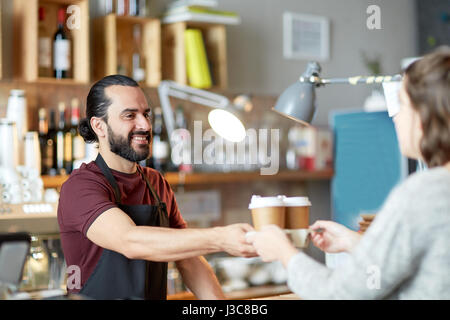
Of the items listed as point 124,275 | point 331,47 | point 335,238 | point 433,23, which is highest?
point 433,23

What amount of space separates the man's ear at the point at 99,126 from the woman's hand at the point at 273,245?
2.65 feet

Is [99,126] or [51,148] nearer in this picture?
[99,126]

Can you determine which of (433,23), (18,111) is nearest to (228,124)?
(18,111)

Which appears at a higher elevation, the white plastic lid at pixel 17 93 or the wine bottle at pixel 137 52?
the wine bottle at pixel 137 52

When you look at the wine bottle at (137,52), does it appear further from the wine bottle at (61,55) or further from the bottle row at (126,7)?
the wine bottle at (61,55)

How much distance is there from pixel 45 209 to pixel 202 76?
1253 mm

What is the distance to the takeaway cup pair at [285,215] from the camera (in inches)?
65.8

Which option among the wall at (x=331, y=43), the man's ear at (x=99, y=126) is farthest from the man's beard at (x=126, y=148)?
the wall at (x=331, y=43)

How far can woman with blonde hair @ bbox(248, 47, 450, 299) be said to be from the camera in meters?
1.16

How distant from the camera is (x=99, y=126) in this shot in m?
2.15

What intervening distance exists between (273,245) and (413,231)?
14.1 inches

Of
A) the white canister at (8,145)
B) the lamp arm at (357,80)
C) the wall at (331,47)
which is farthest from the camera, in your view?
the wall at (331,47)

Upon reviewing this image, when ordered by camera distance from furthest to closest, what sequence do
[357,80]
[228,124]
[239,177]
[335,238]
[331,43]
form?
[331,43] → [239,177] → [228,124] → [357,80] → [335,238]

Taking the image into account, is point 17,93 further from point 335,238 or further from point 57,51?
point 335,238
